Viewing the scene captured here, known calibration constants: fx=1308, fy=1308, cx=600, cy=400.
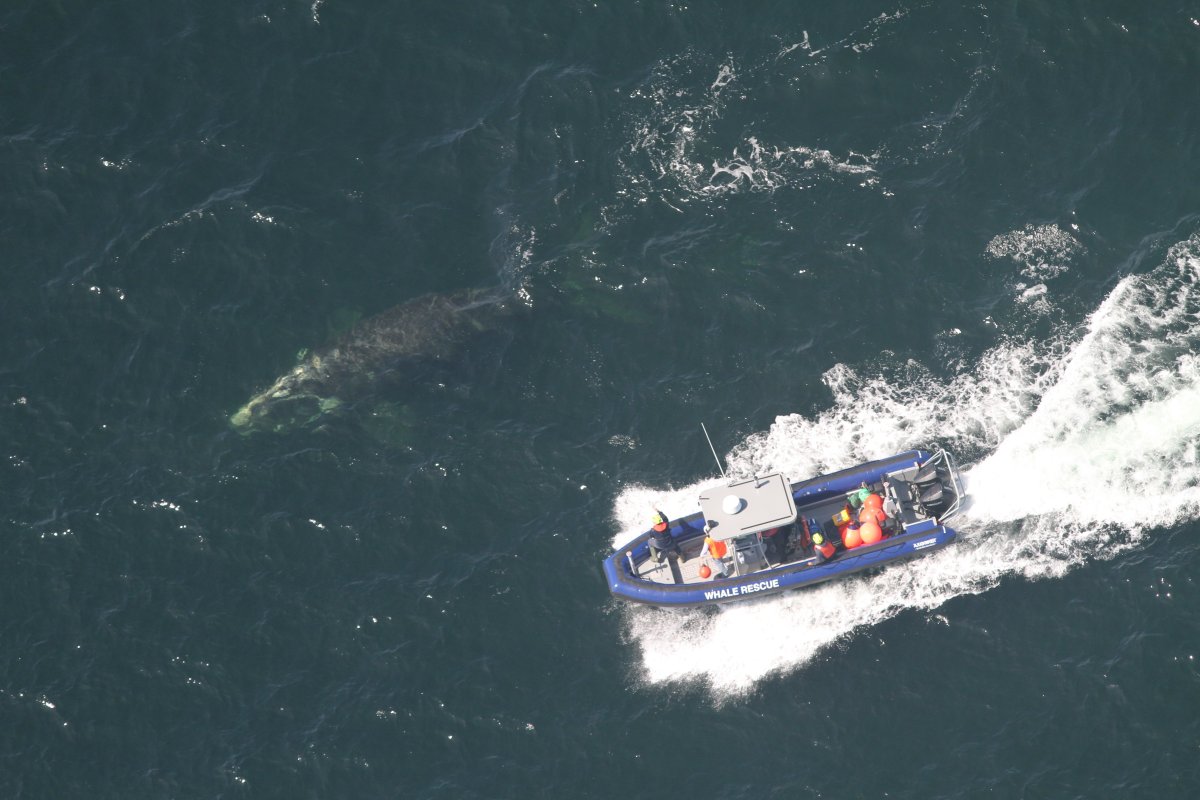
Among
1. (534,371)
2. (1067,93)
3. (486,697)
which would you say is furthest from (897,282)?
(486,697)

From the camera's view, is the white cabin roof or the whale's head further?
the whale's head

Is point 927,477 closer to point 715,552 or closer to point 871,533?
point 871,533

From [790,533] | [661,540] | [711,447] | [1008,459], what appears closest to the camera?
[661,540]

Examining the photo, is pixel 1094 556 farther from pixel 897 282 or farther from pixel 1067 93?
pixel 1067 93

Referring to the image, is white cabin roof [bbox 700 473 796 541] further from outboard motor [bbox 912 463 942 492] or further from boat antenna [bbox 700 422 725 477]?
outboard motor [bbox 912 463 942 492]

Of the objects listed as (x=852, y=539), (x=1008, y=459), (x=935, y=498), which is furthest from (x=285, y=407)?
(x=1008, y=459)

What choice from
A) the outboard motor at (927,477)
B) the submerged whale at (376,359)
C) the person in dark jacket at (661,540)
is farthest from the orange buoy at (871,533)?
the submerged whale at (376,359)

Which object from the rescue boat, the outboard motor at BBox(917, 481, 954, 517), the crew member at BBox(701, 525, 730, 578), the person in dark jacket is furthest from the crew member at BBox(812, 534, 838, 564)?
the person in dark jacket

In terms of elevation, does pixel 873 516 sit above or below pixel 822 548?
above
